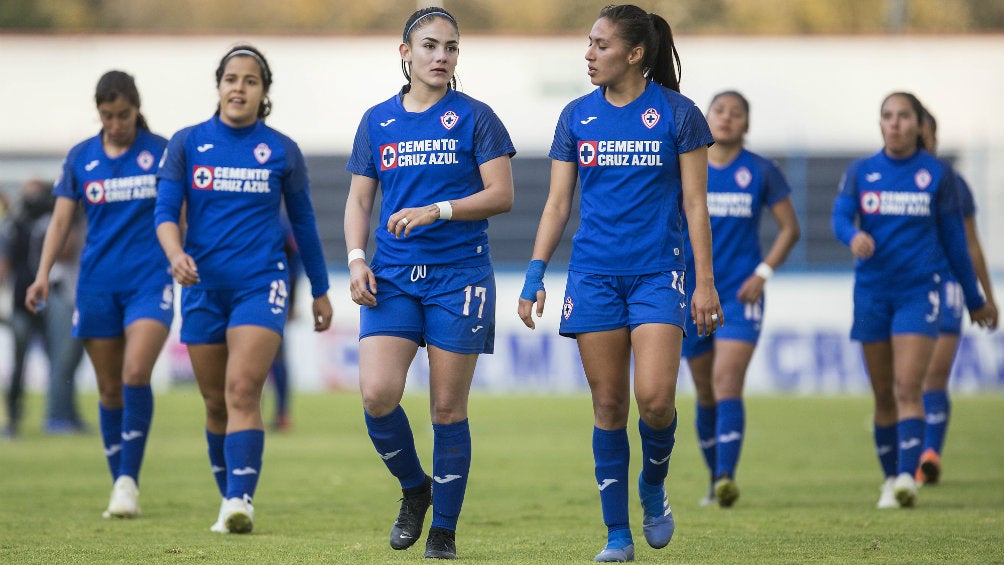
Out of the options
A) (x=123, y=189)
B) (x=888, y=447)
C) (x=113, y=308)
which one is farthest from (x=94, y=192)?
(x=888, y=447)

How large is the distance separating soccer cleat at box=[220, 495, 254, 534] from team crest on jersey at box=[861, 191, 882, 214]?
444 centimetres

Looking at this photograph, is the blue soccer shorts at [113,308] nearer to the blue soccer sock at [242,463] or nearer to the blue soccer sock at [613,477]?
the blue soccer sock at [242,463]

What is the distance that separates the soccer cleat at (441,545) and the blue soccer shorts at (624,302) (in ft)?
3.44

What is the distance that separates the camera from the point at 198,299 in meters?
8.50

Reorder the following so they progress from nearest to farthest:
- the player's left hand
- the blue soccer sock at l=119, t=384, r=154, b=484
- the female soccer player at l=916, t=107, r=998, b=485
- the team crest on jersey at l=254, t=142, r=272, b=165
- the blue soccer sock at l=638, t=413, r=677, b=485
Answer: the player's left hand, the blue soccer sock at l=638, t=413, r=677, b=485, the team crest on jersey at l=254, t=142, r=272, b=165, the blue soccer sock at l=119, t=384, r=154, b=484, the female soccer player at l=916, t=107, r=998, b=485

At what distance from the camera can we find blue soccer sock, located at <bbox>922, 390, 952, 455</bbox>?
12.0 meters

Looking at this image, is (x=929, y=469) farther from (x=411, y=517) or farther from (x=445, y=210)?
(x=445, y=210)

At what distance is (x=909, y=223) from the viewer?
10258mm

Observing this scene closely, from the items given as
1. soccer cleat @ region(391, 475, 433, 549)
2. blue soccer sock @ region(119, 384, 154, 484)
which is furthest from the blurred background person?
soccer cleat @ region(391, 475, 433, 549)

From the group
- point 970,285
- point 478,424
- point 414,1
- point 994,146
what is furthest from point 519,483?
point 414,1

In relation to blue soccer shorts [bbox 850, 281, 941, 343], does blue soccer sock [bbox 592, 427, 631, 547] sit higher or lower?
lower

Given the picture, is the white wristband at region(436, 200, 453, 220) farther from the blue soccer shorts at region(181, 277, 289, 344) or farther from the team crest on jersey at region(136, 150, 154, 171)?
the team crest on jersey at region(136, 150, 154, 171)

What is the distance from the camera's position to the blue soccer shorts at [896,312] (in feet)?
33.2

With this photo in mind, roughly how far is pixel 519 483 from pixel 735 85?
54.9 ft
